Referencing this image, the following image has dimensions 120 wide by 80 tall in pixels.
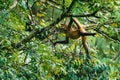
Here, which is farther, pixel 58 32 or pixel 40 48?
pixel 58 32

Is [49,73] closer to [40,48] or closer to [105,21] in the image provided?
[40,48]

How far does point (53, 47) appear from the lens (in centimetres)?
290

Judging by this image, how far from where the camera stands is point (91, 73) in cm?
280

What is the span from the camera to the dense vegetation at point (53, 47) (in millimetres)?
2449

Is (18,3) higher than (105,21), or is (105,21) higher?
(18,3)

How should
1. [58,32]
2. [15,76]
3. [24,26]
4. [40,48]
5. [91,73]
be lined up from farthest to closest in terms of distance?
1. [24,26]
2. [58,32]
3. [91,73]
4. [40,48]
5. [15,76]

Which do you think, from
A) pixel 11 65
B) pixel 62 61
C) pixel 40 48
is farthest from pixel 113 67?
pixel 11 65

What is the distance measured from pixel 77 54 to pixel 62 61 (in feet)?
0.44

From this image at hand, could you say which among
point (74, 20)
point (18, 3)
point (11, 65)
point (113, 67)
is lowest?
point (113, 67)

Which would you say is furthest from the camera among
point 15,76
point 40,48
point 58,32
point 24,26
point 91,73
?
point 24,26

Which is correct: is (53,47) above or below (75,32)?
below

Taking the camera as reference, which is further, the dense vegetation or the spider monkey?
the spider monkey

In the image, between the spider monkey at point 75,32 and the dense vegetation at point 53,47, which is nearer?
the dense vegetation at point 53,47

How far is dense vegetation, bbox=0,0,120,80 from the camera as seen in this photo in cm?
245
